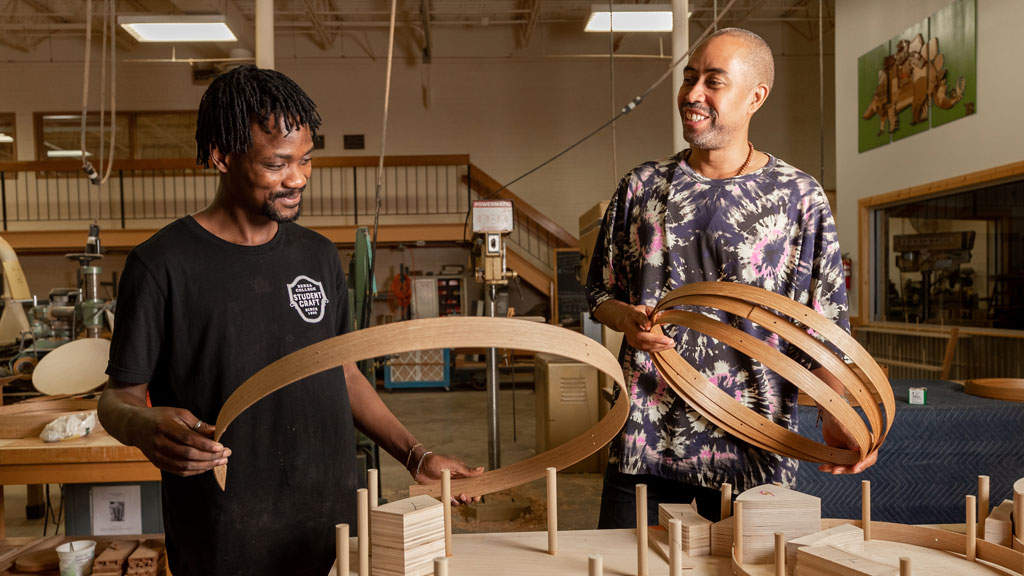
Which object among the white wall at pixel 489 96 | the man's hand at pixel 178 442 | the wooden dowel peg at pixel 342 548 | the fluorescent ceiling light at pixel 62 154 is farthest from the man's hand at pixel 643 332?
the fluorescent ceiling light at pixel 62 154

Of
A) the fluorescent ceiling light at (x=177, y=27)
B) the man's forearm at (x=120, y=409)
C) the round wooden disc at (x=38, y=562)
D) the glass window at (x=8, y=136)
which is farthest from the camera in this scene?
the glass window at (x=8, y=136)

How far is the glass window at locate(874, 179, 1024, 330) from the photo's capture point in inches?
168

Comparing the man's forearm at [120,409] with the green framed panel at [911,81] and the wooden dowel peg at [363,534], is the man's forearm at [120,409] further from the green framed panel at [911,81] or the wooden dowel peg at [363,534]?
the green framed panel at [911,81]

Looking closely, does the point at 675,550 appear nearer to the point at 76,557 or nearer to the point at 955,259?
the point at 76,557

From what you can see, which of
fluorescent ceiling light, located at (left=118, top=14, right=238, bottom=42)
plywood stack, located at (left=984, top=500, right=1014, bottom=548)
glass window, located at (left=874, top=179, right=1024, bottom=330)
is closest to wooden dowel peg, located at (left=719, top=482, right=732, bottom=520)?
plywood stack, located at (left=984, top=500, right=1014, bottom=548)

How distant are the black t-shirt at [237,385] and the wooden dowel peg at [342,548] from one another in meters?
0.29

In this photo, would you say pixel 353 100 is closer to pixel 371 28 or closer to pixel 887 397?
pixel 371 28

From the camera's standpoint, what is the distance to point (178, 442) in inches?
35.1

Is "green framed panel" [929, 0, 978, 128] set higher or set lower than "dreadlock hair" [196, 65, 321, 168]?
higher

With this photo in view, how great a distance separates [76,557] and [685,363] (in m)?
1.50

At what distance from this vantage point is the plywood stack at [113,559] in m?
1.64

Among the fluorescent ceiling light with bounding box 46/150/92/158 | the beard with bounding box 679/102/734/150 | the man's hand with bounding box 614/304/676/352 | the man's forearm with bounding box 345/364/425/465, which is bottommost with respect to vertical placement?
the man's forearm with bounding box 345/364/425/465

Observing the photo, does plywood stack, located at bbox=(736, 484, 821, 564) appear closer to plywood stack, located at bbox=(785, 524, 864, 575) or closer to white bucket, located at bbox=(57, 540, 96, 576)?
plywood stack, located at bbox=(785, 524, 864, 575)

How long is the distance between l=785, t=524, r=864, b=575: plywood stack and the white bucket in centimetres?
157
